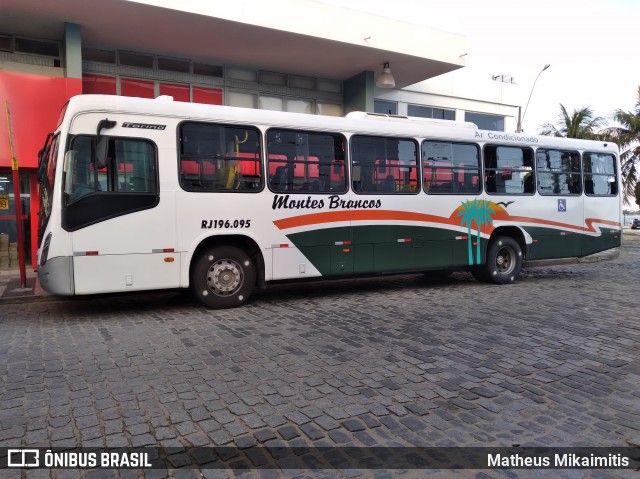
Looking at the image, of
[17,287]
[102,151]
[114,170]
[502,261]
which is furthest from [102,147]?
[502,261]

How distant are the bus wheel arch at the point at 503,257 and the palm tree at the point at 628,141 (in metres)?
26.6

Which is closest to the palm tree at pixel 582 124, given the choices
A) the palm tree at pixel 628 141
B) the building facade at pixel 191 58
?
the palm tree at pixel 628 141

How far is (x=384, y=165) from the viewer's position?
9.34 m

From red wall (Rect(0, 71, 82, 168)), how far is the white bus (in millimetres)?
4571

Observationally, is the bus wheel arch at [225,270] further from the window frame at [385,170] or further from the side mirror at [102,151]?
the window frame at [385,170]

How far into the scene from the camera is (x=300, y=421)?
368 cm

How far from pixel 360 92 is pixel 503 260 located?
817cm

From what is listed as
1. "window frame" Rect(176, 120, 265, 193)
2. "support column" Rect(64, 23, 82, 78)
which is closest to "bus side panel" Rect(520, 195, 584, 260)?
"window frame" Rect(176, 120, 265, 193)

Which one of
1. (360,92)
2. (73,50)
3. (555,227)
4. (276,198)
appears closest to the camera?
(276,198)

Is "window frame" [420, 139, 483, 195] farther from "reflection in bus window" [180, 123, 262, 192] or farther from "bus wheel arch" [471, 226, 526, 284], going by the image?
"reflection in bus window" [180, 123, 262, 192]

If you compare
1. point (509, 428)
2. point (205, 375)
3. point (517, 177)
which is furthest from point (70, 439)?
point (517, 177)

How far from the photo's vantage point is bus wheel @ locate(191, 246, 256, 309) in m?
7.73

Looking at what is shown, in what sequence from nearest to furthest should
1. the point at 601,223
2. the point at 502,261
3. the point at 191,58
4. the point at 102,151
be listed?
the point at 102,151
the point at 502,261
the point at 601,223
the point at 191,58

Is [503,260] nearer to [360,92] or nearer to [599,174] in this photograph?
[599,174]
